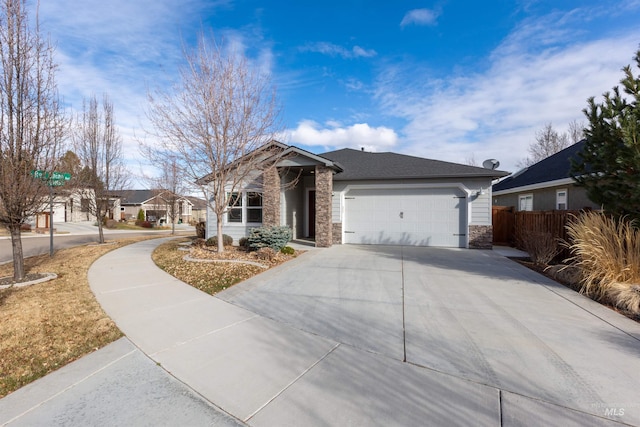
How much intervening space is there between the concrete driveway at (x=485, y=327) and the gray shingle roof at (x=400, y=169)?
5.06 meters

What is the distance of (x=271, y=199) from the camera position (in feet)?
40.5

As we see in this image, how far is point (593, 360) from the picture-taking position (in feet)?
11.1

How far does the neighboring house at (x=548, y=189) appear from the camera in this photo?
38.5 ft

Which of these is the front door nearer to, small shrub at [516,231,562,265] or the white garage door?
the white garage door

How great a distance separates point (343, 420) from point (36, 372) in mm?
3302

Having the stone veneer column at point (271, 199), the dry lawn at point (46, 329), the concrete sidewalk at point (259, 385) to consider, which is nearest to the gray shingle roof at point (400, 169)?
the stone veneer column at point (271, 199)

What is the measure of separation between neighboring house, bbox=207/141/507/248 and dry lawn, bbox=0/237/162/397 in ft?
24.0

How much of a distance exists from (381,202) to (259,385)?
10711 mm

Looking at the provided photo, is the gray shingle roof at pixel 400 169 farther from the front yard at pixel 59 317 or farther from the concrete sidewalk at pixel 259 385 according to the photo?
the concrete sidewalk at pixel 259 385

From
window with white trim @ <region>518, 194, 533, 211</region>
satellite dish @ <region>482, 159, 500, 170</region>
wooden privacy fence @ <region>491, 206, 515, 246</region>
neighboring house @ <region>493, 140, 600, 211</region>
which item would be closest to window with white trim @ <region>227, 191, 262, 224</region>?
wooden privacy fence @ <region>491, 206, 515, 246</region>

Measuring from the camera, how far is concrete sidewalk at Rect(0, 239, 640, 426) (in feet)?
8.23

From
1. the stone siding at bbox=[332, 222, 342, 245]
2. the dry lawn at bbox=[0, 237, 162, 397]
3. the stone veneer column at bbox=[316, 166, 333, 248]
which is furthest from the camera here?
the stone siding at bbox=[332, 222, 342, 245]

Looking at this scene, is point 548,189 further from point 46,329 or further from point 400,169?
point 46,329

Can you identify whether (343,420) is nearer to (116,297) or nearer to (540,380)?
(540,380)
